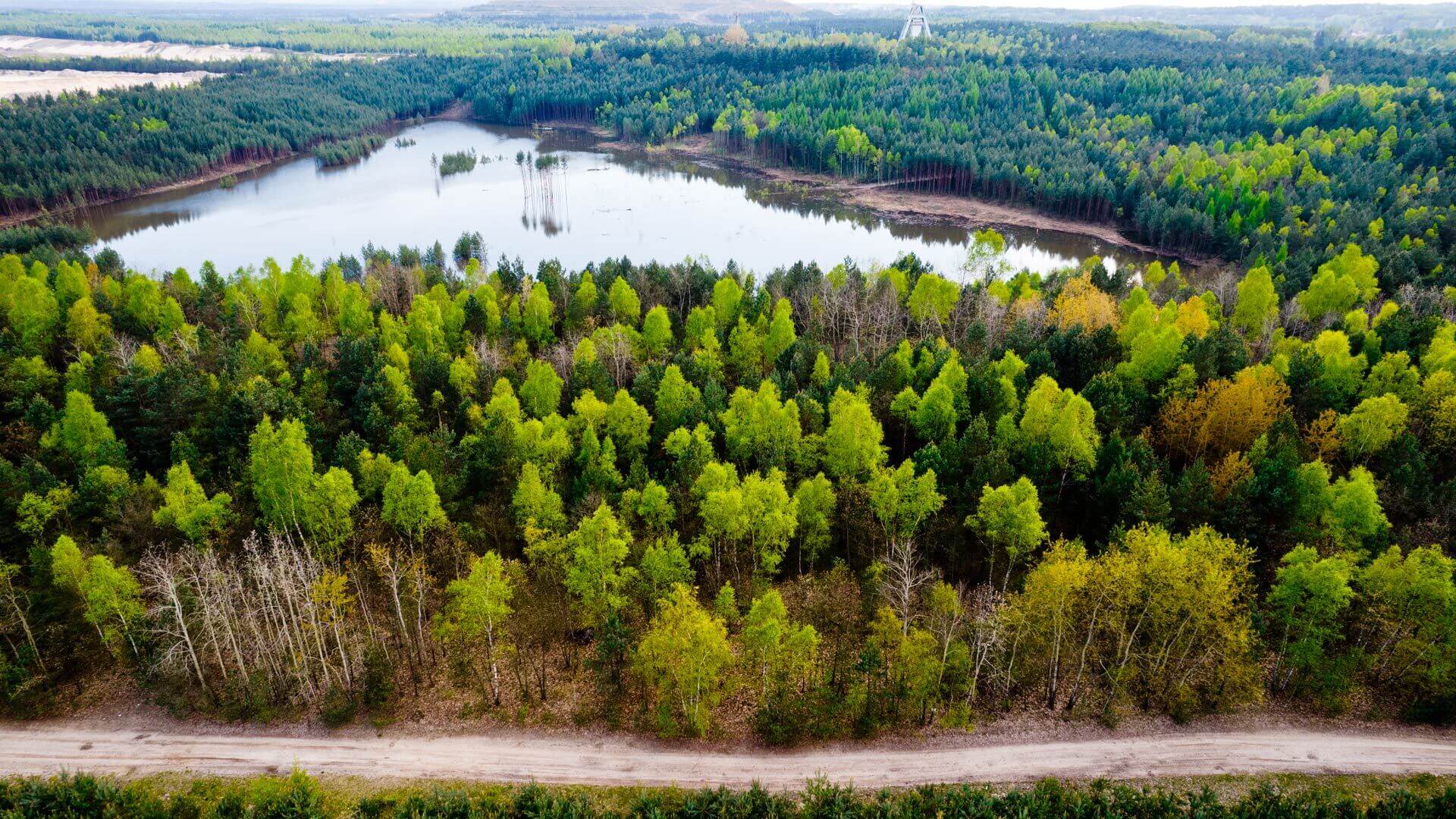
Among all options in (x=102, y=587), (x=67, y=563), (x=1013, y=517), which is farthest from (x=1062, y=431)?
(x=67, y=563)

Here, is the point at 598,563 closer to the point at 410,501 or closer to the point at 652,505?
the point at 652,505

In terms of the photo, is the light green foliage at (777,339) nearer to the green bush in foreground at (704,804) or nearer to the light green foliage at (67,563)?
the green bush in foreground at (704,804)

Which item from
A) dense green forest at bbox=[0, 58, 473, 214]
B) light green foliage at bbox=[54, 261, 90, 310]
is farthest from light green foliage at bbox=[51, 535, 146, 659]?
dense green forest at bbox=[0, 58, 473, 214]

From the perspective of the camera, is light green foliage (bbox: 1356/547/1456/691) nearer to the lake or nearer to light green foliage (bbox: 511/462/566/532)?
light green foliage (bbox: 511/462/566/532)

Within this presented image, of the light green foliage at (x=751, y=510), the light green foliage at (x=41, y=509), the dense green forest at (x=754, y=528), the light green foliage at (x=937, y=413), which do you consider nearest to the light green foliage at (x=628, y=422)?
the dense green forest at (x=754, y=528)

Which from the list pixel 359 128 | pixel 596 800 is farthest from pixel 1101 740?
pixel 359 128

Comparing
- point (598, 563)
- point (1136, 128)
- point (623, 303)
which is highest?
point (1136, 128)

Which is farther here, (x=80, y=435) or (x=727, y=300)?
(x=727, y=300)
